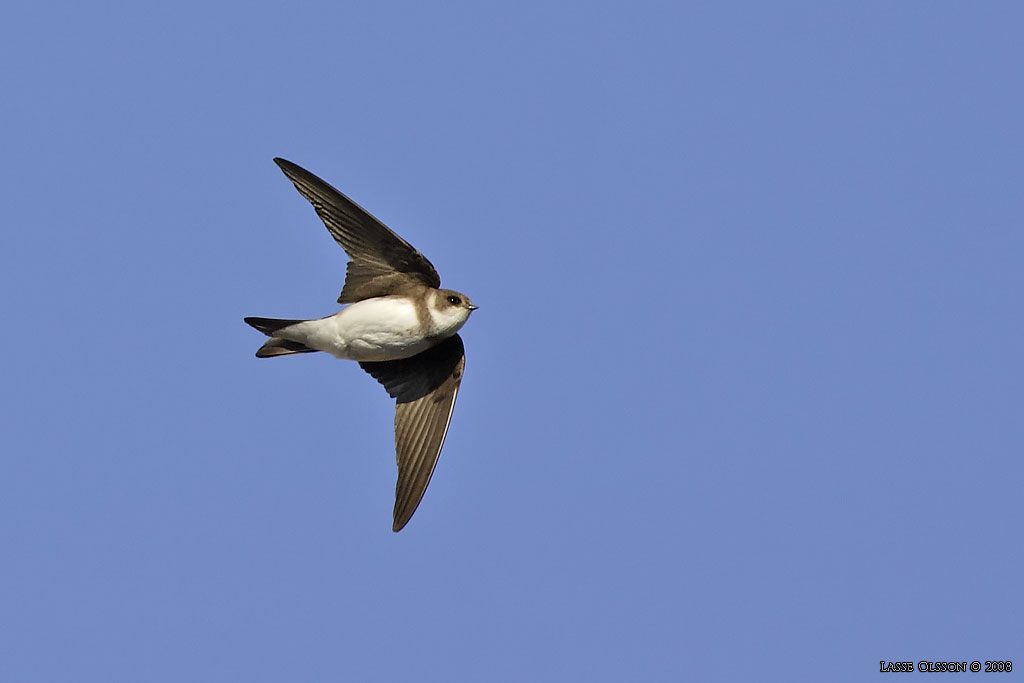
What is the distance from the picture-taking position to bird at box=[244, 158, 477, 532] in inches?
416

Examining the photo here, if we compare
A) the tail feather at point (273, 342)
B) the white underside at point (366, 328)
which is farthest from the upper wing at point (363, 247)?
the tail feather at point (273, 342)

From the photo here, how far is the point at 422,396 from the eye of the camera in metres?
11.2

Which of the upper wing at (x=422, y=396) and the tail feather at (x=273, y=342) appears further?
the upper wing at (x=422, y=396)

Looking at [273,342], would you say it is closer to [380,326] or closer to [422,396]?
[380,326]

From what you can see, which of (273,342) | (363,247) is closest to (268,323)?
(273,342)

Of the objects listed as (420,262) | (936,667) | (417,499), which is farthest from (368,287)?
(936,667)

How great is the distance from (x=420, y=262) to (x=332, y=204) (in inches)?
28.2

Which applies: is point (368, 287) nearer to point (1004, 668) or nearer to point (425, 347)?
point (425, 347)

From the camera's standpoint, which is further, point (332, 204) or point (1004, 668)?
point (1004, 668)

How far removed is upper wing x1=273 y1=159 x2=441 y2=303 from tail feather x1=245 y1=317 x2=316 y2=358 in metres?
0.44

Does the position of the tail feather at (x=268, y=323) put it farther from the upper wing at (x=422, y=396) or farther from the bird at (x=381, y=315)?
the upper wing at (x=422, y=396)

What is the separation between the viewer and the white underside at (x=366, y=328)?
10.6 metres

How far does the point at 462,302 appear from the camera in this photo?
1066 centimetres

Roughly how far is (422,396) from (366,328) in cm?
87
